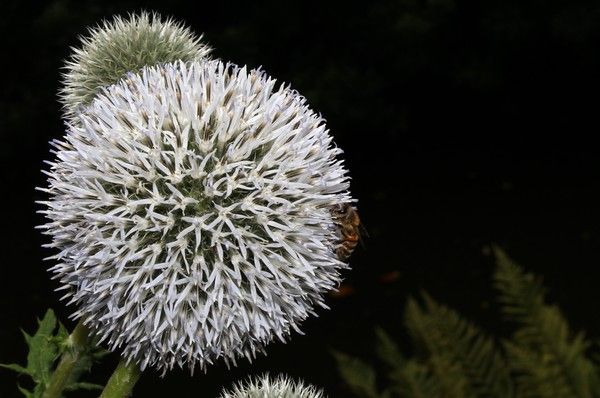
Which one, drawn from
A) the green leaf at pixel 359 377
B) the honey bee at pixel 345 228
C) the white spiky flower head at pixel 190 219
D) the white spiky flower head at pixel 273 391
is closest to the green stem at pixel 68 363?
the white spiky flower head at pixel 190 219

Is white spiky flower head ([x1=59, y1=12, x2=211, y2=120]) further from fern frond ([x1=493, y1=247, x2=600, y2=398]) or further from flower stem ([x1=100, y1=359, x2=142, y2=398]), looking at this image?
fern frond ([x1=493, y1=247, x2=600, y2=398])

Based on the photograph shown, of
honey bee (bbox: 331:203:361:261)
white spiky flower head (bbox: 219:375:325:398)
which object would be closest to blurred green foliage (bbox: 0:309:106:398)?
white spiky flower head (bbox: 219:375:325:398)

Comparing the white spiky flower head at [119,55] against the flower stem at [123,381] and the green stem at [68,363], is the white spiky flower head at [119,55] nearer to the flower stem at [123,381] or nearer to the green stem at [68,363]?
the green stem at [68,363]

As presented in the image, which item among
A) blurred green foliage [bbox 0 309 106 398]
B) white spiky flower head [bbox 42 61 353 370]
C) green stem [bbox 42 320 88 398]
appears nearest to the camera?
white spiky flower head [bbox 42 61 353 370]

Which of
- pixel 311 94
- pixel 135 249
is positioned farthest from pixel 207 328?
pixel 311 94

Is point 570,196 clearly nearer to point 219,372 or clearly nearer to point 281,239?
point 219,372

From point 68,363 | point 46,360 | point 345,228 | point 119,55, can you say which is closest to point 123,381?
point 68,363
